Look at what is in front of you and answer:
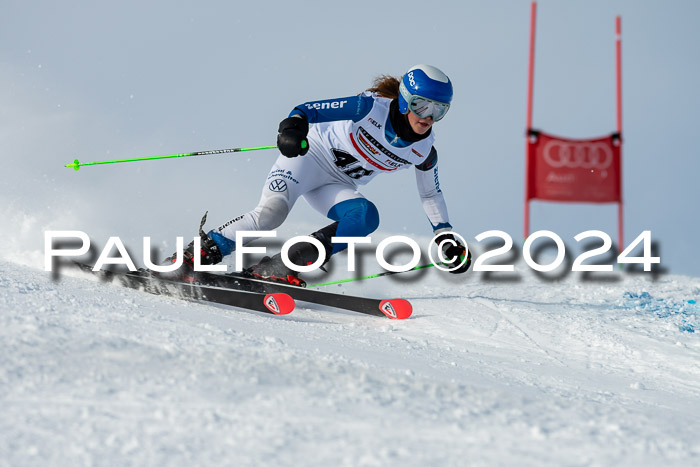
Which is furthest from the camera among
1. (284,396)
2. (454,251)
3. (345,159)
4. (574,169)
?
(574,169)

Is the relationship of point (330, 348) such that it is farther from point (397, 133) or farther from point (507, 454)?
point (397, 133)

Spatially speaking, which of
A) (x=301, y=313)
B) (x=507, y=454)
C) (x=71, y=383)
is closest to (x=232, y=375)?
(x=71, y=383)

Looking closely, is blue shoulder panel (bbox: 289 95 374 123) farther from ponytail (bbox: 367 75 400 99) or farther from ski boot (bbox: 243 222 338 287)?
ski boot (bbox: 243 222 338 287)

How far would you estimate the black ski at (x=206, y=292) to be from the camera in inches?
147

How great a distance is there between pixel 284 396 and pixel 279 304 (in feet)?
6.68

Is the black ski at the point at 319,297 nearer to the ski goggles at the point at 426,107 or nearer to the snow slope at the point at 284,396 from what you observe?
the snow slope at the point at 284,396

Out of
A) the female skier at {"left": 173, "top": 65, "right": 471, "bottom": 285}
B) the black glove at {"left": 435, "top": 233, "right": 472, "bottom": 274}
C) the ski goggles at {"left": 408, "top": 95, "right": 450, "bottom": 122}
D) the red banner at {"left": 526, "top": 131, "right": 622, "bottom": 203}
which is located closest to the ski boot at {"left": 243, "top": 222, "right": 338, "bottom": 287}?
the female skier at {"left": 173, "top": 65, "right": 471, "bottom": 285}

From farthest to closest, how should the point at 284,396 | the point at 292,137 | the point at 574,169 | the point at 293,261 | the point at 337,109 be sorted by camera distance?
the point at 574,169
the point at 293,261
the point at 337,109
the point at 292,137
the point at 284,396

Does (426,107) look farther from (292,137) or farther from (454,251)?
(454,251)

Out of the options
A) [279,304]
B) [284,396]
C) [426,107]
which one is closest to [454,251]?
[426,107]

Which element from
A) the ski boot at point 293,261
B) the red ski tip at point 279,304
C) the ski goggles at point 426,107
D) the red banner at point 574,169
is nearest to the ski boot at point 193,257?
the ski boot at point 293,261

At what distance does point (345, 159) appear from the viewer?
4316 millimetres

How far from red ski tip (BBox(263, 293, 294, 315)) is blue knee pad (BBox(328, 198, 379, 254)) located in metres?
0.55

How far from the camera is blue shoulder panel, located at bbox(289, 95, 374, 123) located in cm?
396
